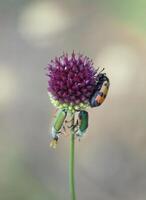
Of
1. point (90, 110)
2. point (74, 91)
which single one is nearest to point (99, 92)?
point (74, 91)

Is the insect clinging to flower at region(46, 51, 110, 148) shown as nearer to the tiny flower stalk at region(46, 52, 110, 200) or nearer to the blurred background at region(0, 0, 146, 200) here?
the tiny flower stalk at region(46, 52, 110, 200)

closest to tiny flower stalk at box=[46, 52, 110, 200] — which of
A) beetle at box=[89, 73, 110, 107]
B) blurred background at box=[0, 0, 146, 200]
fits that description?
beetle at box=[89, 73, 110, 107]

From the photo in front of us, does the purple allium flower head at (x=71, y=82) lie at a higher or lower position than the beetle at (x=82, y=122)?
higher

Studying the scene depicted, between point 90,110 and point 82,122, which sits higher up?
point 90,110

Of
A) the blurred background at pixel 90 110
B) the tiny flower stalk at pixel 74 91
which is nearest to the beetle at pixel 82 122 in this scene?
the tiny flower stalk at pixel 74 91

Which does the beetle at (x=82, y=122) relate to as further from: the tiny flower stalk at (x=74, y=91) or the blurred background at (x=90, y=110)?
the blurred background at (x=90, y=110)

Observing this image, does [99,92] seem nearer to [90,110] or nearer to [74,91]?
[74,91]
